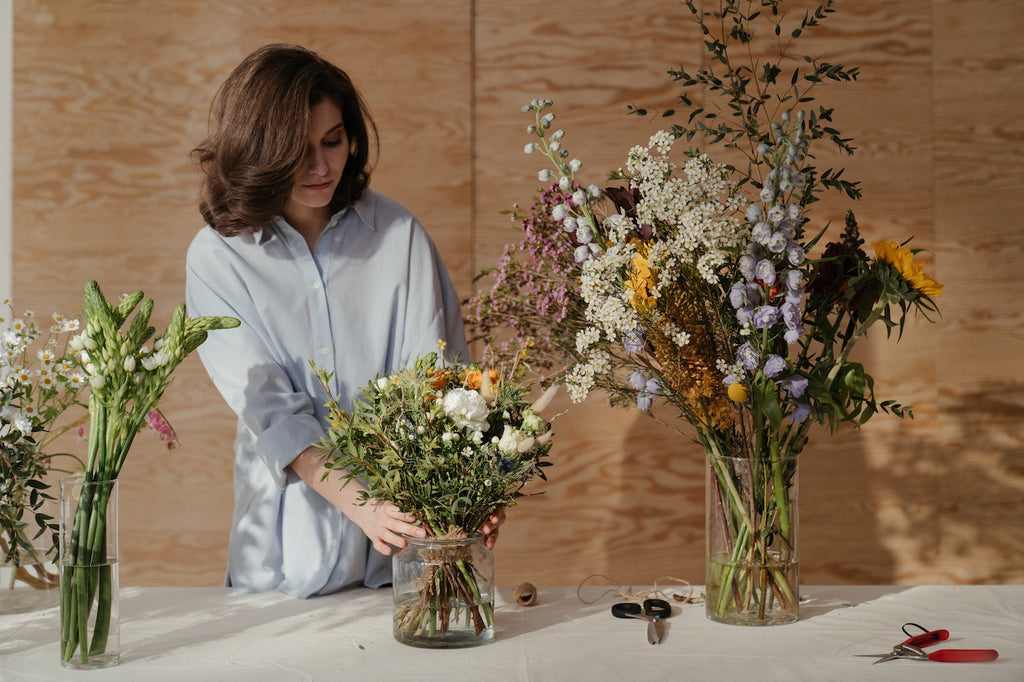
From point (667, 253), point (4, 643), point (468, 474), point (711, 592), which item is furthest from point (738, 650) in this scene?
point (4, 643)

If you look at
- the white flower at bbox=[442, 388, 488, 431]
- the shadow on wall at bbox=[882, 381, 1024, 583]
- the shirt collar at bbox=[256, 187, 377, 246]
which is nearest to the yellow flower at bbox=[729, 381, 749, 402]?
the white flower at bbox=[442, 388, 488, 431]

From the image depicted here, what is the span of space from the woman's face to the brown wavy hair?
0.02m

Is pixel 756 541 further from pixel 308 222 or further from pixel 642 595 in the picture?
pixel 308 222

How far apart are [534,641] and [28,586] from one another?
32.2 inches

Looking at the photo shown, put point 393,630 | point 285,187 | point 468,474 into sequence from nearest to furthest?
point 468,474
point 393,630
point 285,187

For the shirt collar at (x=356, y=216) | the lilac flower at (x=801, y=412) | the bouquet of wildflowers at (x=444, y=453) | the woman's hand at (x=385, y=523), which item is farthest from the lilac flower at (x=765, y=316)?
the shirt collar at (x=356, y=216)

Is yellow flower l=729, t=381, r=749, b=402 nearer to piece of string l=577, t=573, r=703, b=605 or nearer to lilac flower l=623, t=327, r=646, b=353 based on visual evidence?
lilac flower l=623, t=327, r=646, b=353

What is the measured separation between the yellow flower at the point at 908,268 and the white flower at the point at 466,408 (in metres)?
0.63

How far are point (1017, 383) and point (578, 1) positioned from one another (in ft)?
6.21

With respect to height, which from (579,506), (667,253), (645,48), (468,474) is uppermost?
(645,48)

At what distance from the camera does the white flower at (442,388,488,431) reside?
1.32 meters

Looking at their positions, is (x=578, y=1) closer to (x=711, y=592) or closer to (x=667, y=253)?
(x=667, y=253)

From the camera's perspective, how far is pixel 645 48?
303 centimetres

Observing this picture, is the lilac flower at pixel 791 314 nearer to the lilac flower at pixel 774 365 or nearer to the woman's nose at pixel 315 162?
the lilac flower at pixel 774 365
